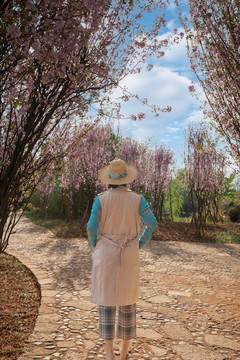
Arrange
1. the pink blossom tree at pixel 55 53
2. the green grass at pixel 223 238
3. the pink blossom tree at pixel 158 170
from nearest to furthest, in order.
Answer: the pink blossom tree at pixel 55 53, the green grass at pixel 223 238, the pink blossom tree at pixel 158 170

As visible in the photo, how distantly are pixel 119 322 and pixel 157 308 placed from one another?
5.24 feet

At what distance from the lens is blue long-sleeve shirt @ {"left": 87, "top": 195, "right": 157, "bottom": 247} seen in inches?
107

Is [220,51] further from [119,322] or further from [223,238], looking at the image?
[223,238]

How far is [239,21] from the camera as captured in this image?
389cm

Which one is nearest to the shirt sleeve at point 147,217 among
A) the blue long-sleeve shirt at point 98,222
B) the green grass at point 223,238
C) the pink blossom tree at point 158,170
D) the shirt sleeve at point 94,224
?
the blue long-sleeve shirt at point 98,222

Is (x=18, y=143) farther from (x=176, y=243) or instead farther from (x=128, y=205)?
(x=176, y=243)

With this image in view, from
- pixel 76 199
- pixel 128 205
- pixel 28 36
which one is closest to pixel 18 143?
pixel 28 36

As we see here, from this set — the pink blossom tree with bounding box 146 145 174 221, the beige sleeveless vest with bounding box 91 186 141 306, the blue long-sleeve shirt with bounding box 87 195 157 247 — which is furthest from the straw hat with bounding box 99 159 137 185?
the pink blossom tree with bounding box 146 145 174 221

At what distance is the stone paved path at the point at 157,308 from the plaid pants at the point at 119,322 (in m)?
0.39

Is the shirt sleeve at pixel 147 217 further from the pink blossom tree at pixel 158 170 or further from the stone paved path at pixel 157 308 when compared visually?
the pink blossom tree at pixel 158 170

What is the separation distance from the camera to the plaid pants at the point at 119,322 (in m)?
2.65

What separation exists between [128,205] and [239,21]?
2983 mm

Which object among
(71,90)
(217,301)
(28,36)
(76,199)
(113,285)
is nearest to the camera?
(28,36)

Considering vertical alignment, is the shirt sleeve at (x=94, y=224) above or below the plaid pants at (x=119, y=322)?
above
